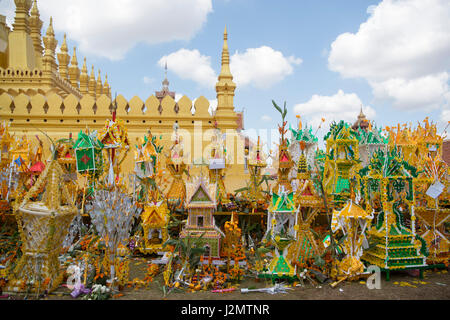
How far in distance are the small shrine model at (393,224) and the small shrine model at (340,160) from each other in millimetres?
635

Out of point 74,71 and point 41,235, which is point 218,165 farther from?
point 74,71

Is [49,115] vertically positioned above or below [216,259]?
above

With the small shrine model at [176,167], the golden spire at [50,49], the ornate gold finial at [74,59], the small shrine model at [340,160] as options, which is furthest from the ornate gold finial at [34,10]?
the small shrine model at [340,160]

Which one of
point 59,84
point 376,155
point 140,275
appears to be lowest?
point 140,275

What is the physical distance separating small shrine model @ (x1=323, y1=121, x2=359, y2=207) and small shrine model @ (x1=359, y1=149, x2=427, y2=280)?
63 centimetres

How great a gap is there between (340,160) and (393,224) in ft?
5.76

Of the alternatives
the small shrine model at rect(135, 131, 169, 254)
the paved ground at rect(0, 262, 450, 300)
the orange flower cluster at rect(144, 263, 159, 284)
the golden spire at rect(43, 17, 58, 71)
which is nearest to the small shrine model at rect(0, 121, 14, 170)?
the small shrine model at rect(135, 131, 169, 254)

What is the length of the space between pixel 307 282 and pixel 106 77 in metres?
29.8

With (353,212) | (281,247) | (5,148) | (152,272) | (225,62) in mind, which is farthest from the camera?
(225,62)

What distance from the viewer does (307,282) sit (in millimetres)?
5879

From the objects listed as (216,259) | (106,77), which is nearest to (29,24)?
(106,77)

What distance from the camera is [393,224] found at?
21.3ft

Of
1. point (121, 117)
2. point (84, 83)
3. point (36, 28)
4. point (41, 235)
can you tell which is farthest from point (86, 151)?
point (84, 83)

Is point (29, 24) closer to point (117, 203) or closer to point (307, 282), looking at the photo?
point (117, 203)
